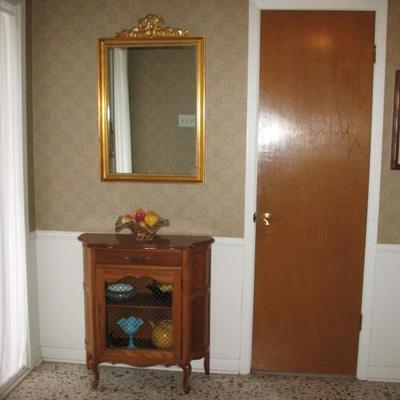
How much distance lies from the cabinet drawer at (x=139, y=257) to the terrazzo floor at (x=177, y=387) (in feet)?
2.58

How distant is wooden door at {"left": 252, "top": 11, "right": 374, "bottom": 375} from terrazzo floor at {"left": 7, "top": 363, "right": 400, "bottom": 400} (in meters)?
0.12

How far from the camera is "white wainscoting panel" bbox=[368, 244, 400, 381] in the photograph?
8.96 ft

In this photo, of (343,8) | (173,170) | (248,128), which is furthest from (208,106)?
(343,8)

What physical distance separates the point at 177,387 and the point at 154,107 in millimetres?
1692

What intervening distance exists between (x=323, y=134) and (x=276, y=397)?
5.12 feet

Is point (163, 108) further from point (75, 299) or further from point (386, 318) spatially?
point (386, 318)

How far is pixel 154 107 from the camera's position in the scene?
2.74 m

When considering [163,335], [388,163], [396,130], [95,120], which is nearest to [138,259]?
[163,335]

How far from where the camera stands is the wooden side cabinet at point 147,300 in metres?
2.49

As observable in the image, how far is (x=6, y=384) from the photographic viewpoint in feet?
8.56

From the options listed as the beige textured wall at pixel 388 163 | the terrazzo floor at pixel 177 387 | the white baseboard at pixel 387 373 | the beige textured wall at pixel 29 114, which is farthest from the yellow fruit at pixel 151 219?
the white baseboard at pixel 387 373

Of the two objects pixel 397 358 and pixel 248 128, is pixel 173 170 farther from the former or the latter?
pixel 397 358

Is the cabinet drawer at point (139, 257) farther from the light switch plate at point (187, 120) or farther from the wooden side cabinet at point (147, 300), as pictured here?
the light switch plate at point (187, 120)

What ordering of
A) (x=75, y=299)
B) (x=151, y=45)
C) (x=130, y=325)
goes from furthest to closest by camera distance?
(x=75, y=299) → (x=151, y=45) → (x=130, y=325)
